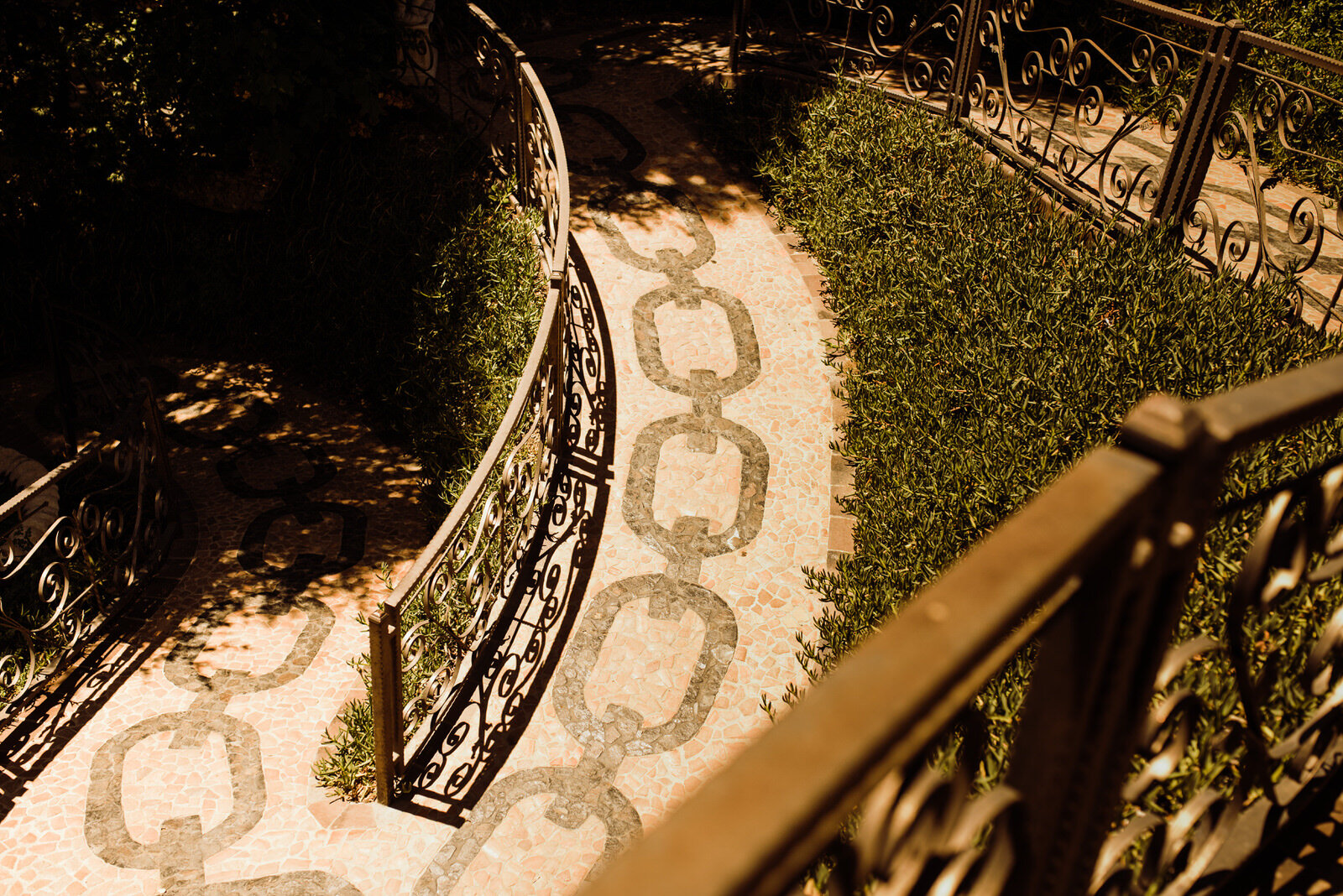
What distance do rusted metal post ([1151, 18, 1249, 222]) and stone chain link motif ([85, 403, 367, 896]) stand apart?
560 centimetres

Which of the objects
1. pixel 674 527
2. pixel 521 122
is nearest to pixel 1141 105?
pixel 521 122

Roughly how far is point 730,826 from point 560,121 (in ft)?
29.0

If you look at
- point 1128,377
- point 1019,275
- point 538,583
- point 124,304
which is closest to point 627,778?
point 538,583

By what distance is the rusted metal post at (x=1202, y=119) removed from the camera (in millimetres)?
→ 4887

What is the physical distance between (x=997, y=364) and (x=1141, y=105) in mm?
5328

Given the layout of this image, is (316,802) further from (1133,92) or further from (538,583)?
(1133,92)

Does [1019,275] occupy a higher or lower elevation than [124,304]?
higher

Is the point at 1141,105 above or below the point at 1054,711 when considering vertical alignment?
above

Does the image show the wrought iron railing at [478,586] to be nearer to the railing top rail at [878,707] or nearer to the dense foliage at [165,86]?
the dense foliage at [165,86]

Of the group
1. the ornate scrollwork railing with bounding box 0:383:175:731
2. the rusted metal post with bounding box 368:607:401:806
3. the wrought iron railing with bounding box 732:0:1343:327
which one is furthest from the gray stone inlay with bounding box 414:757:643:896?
the wrought iron railing with bounding box 732:0:1343:327

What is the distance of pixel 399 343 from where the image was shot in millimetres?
7277

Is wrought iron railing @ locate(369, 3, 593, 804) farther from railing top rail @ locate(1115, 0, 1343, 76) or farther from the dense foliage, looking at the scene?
railing top rail @ locate(1115, 0, 1343, 76)

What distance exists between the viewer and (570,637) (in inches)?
185

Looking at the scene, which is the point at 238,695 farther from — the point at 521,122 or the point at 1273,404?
the point at 1273,404
